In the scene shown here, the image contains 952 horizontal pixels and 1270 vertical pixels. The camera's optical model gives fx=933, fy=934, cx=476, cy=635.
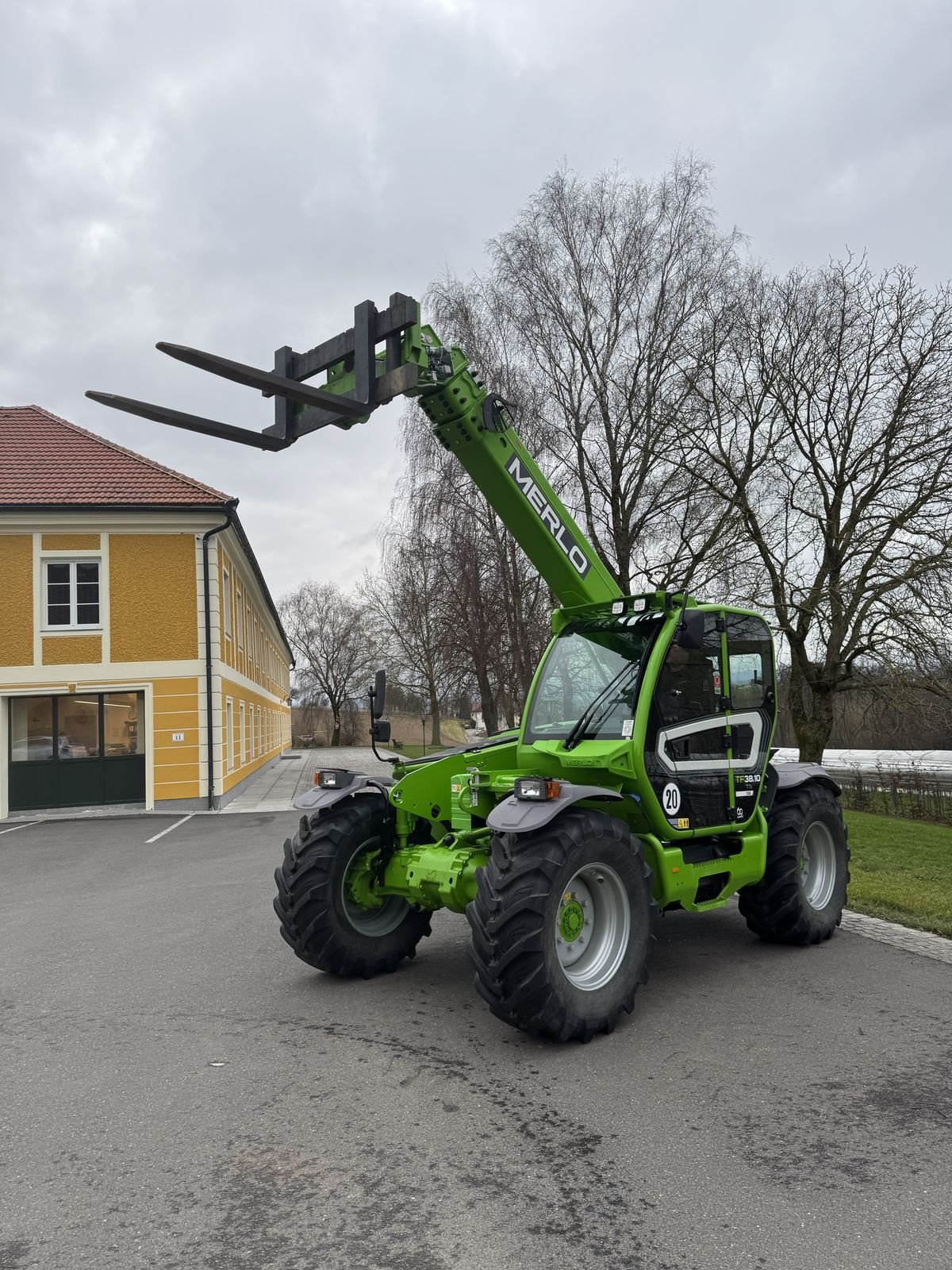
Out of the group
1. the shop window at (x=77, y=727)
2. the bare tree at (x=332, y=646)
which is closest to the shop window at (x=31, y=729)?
the shop window at (x=77, y=727)

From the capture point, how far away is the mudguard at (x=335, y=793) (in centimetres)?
607

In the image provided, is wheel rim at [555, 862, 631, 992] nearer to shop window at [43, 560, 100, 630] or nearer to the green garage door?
the green garage door

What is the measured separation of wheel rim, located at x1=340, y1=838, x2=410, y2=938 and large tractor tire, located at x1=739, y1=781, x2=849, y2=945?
8.20 feet

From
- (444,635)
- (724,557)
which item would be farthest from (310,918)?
(444,635)

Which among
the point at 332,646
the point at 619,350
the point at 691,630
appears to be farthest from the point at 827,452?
the point at 332,646

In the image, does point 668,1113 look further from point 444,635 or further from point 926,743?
point 444,635

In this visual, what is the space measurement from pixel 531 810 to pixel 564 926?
678 millimetres

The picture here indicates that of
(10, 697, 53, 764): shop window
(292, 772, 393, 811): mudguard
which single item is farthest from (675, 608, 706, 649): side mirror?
(10, 697, 53, 764): shop window

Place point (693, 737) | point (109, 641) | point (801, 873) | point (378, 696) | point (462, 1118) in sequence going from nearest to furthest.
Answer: point (462, 1118) → point (378, 696) → point (693, 737) → point (801, 873) → point (109, 641)

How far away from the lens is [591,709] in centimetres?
596

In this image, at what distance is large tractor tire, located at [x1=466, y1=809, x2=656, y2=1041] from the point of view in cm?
453

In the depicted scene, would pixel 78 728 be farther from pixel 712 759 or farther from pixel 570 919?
pixel 570 919

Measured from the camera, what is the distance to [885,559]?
1647 cm

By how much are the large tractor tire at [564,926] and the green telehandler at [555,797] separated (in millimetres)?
11
